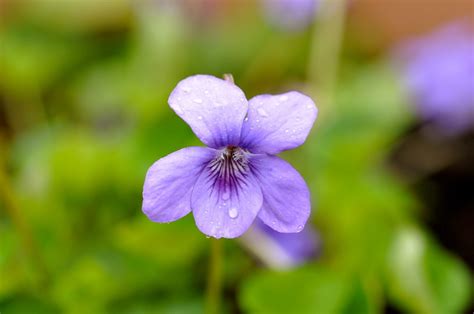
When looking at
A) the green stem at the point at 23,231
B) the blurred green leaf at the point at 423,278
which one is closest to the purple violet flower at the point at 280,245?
the blurred green leaf at the point at 423,278

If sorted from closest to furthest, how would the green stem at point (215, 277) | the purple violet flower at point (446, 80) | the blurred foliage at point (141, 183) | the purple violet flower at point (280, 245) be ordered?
the green stem at point (215, 277), the blurred foliage at point (141, 183), the purple violet flower at point (280, 245), the purple violet flower at point (446, 80)

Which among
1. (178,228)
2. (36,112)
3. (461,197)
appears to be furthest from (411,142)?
(36,112)

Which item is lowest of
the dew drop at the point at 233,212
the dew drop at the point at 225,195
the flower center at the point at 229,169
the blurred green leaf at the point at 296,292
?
the blurred green leaf at the point at 296,292

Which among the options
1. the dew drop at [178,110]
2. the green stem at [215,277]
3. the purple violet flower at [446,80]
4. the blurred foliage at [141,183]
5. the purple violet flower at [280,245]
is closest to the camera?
the dew drop at [178,110]

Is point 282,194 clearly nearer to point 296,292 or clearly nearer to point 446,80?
point 296,292

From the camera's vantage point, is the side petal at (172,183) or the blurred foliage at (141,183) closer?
the side petal at (172,183)

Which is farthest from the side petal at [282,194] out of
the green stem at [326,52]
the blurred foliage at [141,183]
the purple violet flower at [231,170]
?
the green stem at [326,52]

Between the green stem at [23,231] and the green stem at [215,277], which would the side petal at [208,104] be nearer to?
the green stem at [215,277]

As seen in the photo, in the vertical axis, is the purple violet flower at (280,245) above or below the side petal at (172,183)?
below
